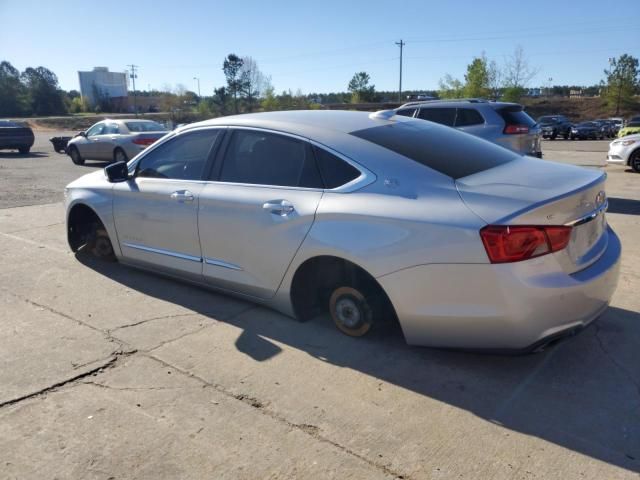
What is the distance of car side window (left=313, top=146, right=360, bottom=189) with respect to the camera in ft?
11.5

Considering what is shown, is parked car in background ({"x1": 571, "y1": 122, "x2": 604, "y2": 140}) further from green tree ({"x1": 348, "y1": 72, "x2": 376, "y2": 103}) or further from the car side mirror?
green tree ({"x1": 348, "y1": 72, "x2": 376, "y2": 103})

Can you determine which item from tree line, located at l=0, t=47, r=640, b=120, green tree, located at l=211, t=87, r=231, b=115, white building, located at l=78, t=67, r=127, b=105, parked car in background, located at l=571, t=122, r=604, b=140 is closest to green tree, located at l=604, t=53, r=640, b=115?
tree line, located at l=0, t=47, r=640, b=120

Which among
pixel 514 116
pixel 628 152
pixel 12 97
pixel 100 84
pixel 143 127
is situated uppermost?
pixel 100 84

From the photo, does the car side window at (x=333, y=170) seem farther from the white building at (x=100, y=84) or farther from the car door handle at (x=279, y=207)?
the white building at (x=100, y=84)

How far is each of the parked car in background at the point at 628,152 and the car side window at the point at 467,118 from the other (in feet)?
18.0

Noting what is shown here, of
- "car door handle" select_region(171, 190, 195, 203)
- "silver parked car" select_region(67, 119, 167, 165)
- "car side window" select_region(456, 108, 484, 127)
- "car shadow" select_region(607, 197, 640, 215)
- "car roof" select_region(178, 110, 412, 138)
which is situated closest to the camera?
"car roof" select_region(178, 110, 412, 138)

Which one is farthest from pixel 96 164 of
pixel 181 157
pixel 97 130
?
pixel 181 157

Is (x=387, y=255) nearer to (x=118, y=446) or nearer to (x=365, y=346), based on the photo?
(x=365, y=346)

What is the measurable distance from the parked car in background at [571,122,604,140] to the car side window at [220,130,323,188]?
38.5 metres

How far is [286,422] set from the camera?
2.82 m

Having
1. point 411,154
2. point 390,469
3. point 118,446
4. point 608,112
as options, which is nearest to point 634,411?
point 390,469

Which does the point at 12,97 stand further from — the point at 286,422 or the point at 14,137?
the point at 286,422

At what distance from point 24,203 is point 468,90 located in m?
64.7

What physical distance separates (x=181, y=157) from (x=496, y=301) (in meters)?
3.00
